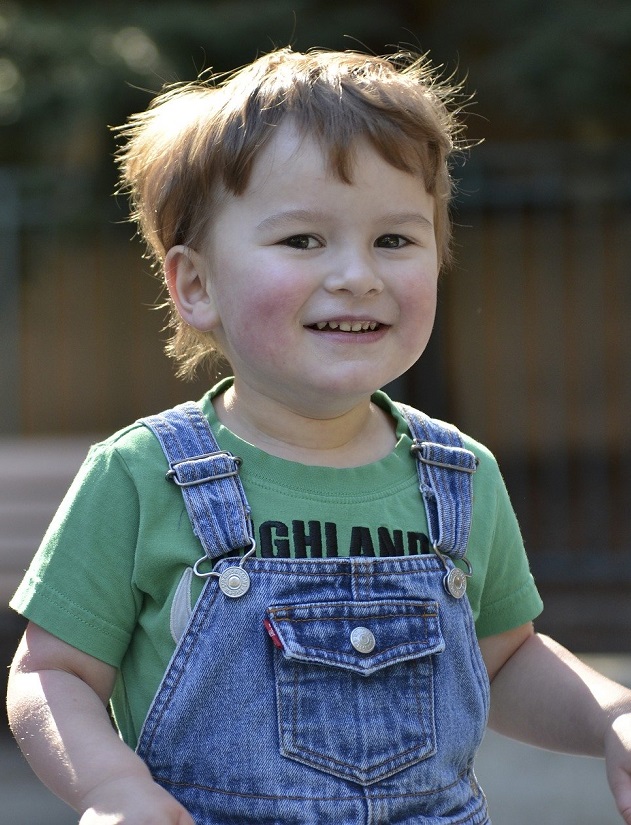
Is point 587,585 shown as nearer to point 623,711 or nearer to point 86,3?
point 86,3

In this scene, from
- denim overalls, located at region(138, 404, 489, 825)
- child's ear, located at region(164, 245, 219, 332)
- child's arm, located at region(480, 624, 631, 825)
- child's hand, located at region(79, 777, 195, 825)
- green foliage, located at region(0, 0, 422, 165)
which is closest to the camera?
child's hand, located at region(79, 777, 195, 825)

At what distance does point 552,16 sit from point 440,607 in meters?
6.01

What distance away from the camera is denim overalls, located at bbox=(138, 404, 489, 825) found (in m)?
1.45

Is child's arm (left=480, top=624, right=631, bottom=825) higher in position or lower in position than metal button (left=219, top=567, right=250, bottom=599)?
lower

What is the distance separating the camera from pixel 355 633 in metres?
1.48

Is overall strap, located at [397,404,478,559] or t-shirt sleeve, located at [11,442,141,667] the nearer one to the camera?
t-shirt sleeve, located at [11,442,141,667]

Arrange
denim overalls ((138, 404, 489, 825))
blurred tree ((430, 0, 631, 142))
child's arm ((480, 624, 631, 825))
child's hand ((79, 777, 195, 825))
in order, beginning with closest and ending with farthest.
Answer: child's hand ((79, 777, 195, 825))
denim overalls ((138, 404, 489, 825))
child's arm ((480, 624, 631, 825))
blurred tree ((430, 0, 631, 142))

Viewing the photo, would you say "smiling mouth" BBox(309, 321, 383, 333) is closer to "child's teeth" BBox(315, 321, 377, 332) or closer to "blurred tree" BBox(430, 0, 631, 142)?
"child's teeth" BBox(315, 321, 377, 332)

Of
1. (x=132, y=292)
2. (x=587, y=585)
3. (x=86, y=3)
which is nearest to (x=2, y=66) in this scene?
(x=86, y=3)

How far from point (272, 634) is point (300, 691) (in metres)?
0.08

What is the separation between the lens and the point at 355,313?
1.55 m

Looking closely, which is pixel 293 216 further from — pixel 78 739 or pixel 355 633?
Result: pixel 78 739

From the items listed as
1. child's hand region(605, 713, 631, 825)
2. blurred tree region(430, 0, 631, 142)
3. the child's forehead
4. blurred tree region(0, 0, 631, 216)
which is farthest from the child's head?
blurred tree region(430, 0, 631, 142)

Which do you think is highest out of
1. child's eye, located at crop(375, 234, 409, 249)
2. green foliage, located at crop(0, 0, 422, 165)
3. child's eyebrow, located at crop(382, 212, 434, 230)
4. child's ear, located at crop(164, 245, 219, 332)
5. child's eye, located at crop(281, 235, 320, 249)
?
green foliage, located at crop(0, 0, 422, 165)
